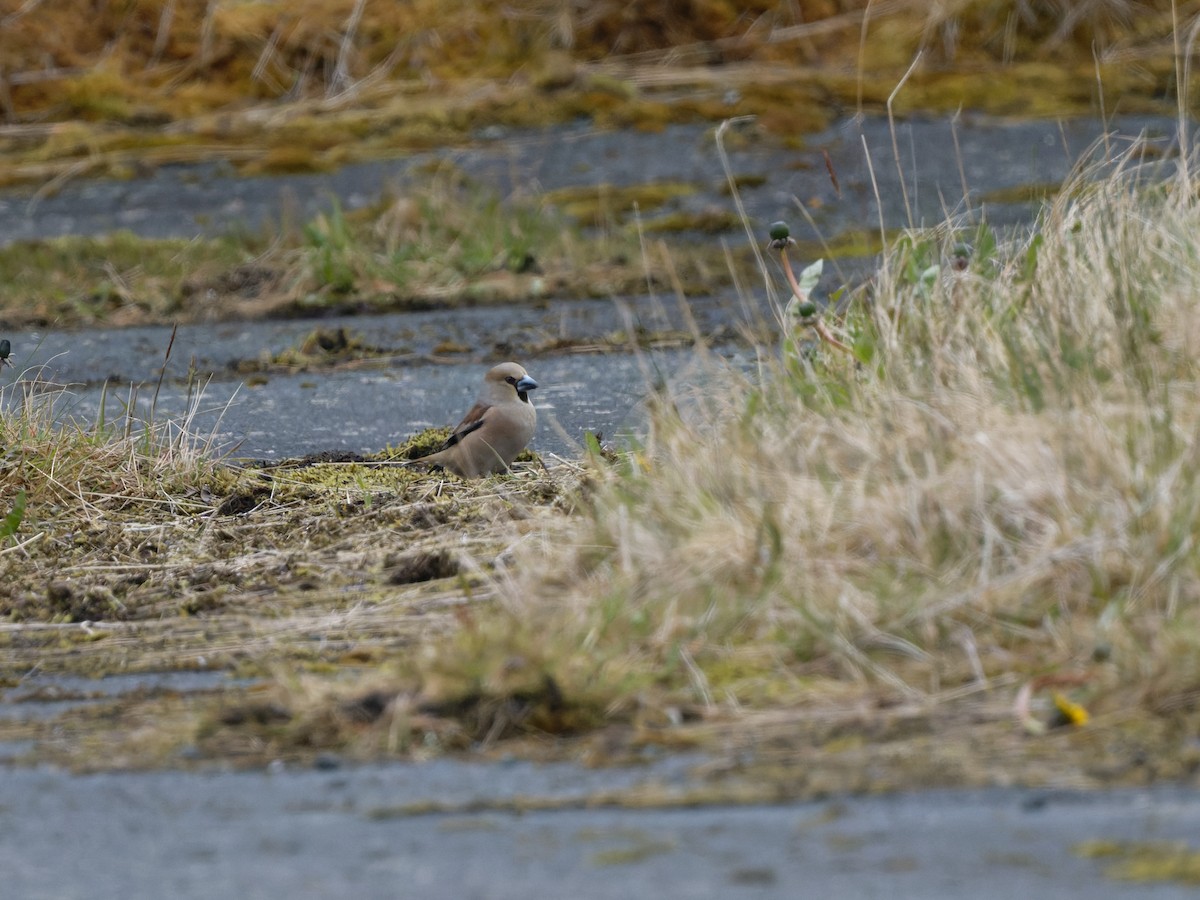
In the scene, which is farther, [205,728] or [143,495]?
[143,495]

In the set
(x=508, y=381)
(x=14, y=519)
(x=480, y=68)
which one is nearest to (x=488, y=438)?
(x=508, y=381)

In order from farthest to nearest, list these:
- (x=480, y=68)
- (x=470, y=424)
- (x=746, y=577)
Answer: (x=480, y=68) → (x=470, y=424) → (x=746, y=577)

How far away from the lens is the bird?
5730 millimetres

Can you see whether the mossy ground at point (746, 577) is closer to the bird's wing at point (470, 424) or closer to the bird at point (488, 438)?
the bird at point (488, 438)

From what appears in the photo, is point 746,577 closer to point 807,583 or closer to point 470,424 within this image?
point 807,583

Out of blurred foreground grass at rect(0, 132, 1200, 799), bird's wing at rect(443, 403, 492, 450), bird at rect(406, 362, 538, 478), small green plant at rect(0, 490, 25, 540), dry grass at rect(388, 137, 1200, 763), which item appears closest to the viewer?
blurred foreground grass at rect(0, 132, 1200, 799)

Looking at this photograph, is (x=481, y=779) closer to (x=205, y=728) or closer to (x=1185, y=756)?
(x=205, y=728)

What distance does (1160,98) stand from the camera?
11.9 meters

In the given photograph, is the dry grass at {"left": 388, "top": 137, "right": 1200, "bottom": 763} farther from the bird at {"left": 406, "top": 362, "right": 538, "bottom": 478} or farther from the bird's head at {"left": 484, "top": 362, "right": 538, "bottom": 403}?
the bird's head at {"left": 484, "top": 362, "right": 538, "bottom": 403}

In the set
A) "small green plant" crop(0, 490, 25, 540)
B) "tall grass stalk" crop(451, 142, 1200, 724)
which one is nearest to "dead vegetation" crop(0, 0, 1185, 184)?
"small green plant" crop(0, 490, 25, 540)

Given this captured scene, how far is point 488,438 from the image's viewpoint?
571 centimetres

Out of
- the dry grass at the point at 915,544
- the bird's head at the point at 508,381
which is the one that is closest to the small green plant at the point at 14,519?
the dry grass at the point at 915,544

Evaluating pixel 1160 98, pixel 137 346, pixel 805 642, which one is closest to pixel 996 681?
pixel 805 642

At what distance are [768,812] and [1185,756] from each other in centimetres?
66
